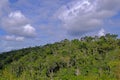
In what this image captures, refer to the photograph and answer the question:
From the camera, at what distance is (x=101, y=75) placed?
73250mm

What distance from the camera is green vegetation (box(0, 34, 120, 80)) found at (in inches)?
3081

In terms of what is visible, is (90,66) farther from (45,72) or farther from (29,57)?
(29,57)

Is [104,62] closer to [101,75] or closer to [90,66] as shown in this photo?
[90,66]

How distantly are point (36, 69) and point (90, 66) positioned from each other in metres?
21.4

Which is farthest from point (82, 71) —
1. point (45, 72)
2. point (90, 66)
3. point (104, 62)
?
point (45, 72)

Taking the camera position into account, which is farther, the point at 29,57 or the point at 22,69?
the point at 29,57

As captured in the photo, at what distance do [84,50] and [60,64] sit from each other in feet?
38.2

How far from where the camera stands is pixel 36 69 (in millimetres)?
94688

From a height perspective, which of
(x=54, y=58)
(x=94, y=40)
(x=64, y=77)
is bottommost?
(x=64, y=77)

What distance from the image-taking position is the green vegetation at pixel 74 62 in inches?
3081

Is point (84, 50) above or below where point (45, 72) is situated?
above

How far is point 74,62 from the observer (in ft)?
307

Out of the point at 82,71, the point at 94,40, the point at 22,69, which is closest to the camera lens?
the point at 82,71

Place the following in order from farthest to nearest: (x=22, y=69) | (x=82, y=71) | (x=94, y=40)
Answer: (x=94, y=40), (x=22, y=69), (x=82, y=71)
